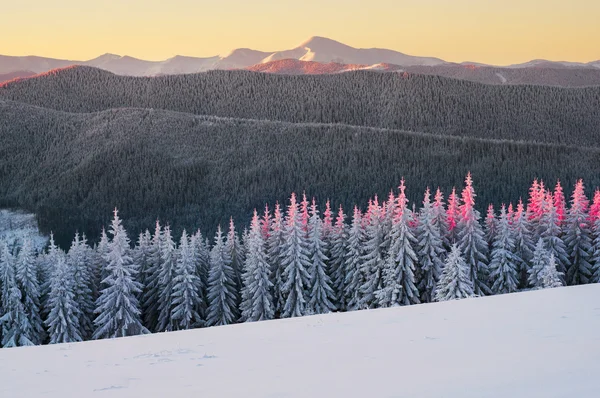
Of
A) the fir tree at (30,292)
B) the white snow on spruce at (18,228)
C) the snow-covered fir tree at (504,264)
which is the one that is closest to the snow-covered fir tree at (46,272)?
the fir tree at (30,292)

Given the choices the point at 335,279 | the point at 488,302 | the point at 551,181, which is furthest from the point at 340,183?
the point at 488,302

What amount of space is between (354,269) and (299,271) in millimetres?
4079

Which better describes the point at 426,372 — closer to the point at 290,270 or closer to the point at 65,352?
the point at 65,352

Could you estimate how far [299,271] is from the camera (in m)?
50.8

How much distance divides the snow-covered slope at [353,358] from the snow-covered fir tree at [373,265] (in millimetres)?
34562

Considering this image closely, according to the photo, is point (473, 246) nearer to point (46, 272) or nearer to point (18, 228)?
point (46, 272)

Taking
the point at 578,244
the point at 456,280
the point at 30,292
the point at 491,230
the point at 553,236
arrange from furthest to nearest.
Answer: the point at 491,230 → the point at 30,292 → the point at 578,244 → the point at 553,236 → the point at 456,280

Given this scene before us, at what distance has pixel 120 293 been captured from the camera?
156 ft

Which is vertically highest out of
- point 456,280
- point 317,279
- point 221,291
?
point 456,280

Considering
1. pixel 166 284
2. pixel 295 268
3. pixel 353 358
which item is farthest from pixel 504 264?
pixel 353 358

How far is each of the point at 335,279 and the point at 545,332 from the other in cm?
→ 4265

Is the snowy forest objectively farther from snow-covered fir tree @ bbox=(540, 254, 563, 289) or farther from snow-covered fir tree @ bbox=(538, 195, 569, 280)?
snow-covered fir tree @ bbox=(540, 254, 563, 289)

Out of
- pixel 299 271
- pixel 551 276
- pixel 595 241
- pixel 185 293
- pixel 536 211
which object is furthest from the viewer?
pixel 536 211

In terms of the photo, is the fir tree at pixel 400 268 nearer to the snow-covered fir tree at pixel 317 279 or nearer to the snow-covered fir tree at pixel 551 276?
the snow-covered fir tree at pixel 317 279
